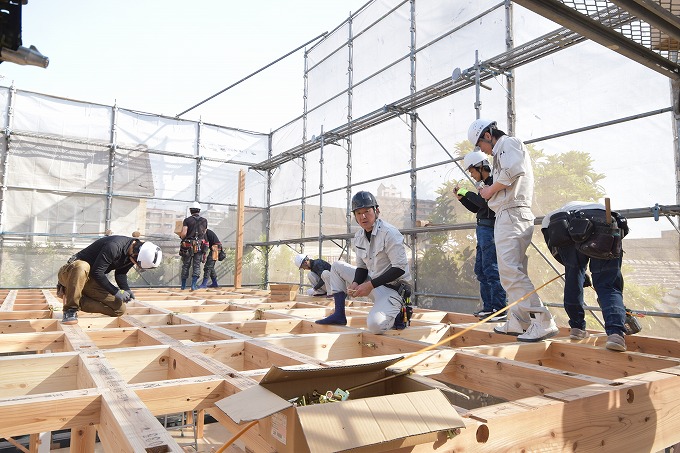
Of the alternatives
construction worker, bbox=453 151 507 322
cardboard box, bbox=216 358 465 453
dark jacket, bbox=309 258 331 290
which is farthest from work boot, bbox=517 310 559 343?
dark jacket, bbox=309 258 331 290

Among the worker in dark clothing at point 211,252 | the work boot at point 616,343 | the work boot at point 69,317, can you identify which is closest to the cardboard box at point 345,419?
the work boot at point 616,343

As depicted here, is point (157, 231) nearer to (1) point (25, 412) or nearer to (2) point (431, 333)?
(2) point (431, 333)

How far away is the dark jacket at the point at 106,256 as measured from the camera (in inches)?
145

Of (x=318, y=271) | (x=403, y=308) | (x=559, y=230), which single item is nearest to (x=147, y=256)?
(x=403, y=308)

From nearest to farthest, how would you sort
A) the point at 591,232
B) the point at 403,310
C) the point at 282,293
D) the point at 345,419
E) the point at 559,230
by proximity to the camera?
the point at 345,419
the point at 591,232
the point at 559,230
the point at 403,310
the point at 282,293

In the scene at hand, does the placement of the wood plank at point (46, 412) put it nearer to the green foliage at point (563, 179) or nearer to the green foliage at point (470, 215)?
the green foliage at point (470, 215)

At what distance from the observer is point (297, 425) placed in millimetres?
1025

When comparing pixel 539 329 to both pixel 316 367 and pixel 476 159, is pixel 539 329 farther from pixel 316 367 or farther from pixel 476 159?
pixel 316 367

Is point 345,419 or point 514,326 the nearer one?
point 345,419

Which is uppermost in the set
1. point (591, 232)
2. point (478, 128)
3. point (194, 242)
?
point (478, 128)

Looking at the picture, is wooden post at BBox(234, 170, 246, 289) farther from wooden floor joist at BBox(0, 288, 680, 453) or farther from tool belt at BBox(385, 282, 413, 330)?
Result: tool belt at BBox(385, 282, 413, 330)

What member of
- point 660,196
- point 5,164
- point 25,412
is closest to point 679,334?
point 660,196

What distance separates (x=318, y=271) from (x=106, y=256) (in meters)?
3.14

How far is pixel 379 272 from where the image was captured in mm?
3525
